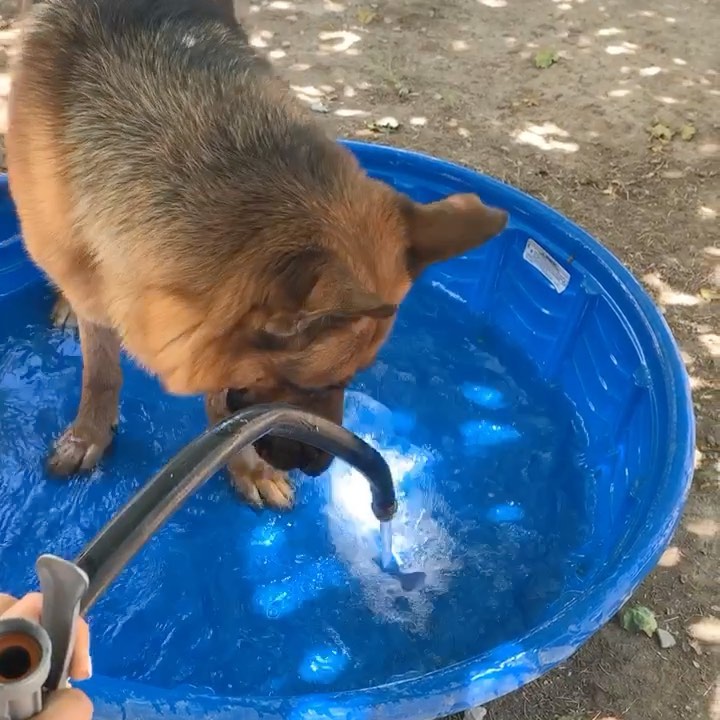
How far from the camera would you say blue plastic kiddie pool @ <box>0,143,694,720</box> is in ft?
9.37

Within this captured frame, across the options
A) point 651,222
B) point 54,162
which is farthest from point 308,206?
point 651,222

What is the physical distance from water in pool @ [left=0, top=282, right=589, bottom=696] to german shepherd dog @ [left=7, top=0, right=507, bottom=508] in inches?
27.5

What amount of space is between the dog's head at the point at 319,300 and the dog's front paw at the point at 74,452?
1230 millimetres

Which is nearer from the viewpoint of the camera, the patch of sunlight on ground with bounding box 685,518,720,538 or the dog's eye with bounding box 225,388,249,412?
the dog's eye with bounding box 225,388,249,412

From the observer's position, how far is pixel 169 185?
231cm

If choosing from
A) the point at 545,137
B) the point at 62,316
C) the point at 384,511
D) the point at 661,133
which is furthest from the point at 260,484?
the point at 661,133

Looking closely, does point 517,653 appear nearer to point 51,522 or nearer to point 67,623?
point 67,623

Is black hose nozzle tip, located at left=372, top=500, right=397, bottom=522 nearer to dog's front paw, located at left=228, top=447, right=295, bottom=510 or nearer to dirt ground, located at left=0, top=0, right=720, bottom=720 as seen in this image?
dog's front paw, located at left=228, top=447, right=295, bottom=510

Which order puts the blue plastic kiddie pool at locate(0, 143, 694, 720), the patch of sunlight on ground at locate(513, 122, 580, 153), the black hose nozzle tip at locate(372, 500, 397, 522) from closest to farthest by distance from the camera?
the blue plastic kiddie pool at locate(0, 143, 694, 720)
the black hose nozzle tip at locate(372, 500, 397, 522)
the patch of sunlight on ground at locate(513, 122, 580, 153)

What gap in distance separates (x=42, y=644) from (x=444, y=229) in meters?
1.62

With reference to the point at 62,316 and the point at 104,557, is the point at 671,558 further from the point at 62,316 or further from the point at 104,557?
the point at 62,316

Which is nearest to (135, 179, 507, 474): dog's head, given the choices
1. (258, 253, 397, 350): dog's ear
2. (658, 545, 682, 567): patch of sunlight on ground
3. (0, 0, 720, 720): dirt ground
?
(258, 253, 397, 350): dog's ear

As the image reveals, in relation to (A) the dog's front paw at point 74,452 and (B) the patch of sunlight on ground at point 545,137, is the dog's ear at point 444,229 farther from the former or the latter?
(B) the patch of sunlight on ground at point 545,137

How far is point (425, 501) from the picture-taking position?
3613 millimetres
